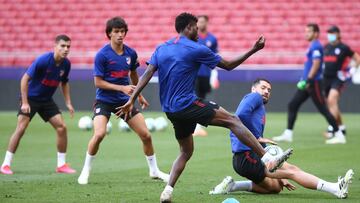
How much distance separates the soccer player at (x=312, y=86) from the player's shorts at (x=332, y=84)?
3.37 ft

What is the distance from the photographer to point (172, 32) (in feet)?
103

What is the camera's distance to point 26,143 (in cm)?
1825

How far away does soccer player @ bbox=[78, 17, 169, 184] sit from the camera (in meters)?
11.7

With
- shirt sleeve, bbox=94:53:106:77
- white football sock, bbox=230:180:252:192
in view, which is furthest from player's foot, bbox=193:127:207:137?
white football sock, bbox=230:180:252:192

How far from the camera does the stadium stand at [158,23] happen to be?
99.3 ft

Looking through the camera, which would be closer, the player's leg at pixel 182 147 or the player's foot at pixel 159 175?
the player's leg at pixel 182 147

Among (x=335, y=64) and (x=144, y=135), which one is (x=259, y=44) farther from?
(x=335, y=64)

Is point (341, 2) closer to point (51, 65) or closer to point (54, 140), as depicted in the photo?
point (54, 140)

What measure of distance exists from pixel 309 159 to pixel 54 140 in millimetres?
6503

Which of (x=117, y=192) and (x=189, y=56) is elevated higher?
(x=189, y=56)

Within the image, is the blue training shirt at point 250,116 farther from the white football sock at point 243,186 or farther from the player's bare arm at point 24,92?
Answer: the player's bare arm at point 24,92

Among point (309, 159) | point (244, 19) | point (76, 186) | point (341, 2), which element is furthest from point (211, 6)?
point (76, 186)

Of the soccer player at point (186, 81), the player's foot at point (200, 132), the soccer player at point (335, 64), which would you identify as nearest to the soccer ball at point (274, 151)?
the soccer player at point (186, 81)

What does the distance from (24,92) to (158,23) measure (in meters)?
19.3
